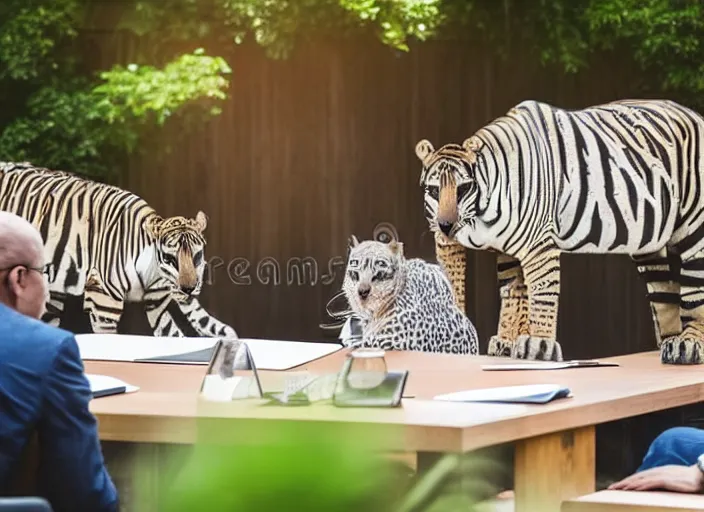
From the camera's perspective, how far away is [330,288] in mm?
5621

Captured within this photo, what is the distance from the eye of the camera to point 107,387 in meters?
3.16

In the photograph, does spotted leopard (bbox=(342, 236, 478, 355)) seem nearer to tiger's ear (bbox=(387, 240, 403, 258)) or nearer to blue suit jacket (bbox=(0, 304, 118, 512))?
tiger's ear (bbox=(387, 240, 403, 258))

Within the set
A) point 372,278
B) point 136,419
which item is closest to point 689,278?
point 372,278

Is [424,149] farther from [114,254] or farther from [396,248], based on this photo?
[114,254]

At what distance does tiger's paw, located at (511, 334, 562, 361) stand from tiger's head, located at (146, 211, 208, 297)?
Answer: 1.40 m

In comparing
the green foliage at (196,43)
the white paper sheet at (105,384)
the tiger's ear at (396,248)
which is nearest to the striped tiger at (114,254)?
the green foliage at (196,43)

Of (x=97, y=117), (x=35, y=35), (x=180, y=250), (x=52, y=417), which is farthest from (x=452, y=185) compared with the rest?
(x=52, y=417)

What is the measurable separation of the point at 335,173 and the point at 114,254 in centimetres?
103

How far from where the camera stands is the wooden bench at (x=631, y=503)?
259 centimetres

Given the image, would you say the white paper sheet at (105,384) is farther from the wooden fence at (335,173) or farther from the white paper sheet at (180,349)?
the wooden fence at (335,173)

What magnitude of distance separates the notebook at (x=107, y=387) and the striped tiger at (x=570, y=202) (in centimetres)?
237

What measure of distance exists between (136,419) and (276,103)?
122 inches

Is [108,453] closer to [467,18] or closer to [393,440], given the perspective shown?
[467,18]

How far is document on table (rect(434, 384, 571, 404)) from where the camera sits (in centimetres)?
295
